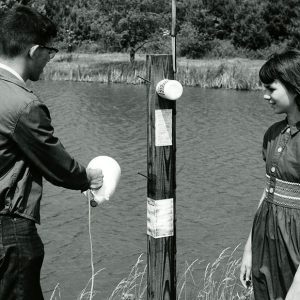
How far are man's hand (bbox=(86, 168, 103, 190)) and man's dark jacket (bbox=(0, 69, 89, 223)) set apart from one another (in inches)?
14.1

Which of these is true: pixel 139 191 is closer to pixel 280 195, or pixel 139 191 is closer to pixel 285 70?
pixel 280 195

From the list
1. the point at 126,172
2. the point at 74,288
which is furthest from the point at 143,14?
the point at 74,288

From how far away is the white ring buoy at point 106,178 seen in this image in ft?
9.05

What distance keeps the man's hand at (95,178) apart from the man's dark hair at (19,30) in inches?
25.9

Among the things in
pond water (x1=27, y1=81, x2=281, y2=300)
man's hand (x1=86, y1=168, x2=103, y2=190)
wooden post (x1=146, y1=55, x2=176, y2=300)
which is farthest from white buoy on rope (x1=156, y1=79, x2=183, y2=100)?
pond water (x1=27, y1=81, x2=281, y2=300)

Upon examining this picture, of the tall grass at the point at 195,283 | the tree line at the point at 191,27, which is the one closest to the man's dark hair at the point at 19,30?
the tall grass at the point at 195,283

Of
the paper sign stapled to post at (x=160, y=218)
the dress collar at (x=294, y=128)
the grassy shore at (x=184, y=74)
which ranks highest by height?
the grassy shore at (x=184, y=74)

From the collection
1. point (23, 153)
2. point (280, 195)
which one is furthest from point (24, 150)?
point (280, 195)

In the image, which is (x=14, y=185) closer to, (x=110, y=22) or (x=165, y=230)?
(x=165, y=230)

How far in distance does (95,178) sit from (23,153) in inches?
20.7

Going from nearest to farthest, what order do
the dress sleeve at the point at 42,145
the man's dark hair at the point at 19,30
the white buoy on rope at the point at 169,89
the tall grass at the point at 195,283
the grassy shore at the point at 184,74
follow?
the dress sleeve at the point at 42,145, the man's dark hair at the point at 19,30, the white buoy on rope at the point at 169,89, the tall grass at the point at 195,283, the grassy shore at the point at 184,74

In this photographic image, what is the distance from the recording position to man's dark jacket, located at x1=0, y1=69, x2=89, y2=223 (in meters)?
2.17

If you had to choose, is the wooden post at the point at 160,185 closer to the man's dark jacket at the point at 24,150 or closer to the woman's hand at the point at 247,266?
the woman's hand at the point at 247,266

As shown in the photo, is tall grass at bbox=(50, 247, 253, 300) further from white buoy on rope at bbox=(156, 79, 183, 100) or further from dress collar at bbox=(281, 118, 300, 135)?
dress collar at bbox=(281, 118, 300, 135)
